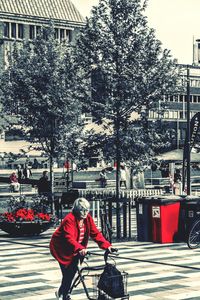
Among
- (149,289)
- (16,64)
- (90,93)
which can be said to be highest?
(16,64)

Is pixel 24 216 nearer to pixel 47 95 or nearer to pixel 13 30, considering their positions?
pixel 47 95

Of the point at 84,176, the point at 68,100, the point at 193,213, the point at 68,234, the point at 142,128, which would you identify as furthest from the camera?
the point at 84,176

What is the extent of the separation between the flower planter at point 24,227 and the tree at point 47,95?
1057 centimetres

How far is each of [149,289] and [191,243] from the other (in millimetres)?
5755

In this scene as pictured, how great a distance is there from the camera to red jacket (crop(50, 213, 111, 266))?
9383 millimetres

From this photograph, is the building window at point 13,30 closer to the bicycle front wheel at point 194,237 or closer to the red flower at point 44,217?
the red flower at point 44,217

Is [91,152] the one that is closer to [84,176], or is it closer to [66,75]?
[66,75]

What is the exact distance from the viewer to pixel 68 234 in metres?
9.41

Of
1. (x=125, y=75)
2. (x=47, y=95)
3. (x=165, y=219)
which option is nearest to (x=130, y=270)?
(x=165, y=219)

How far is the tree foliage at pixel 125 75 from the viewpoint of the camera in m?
22.7

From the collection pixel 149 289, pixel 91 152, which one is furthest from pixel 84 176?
pixel 149 289

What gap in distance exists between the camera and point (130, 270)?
47.1 feet

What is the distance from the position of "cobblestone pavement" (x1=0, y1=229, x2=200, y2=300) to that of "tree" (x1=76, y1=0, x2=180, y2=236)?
14.9 feet

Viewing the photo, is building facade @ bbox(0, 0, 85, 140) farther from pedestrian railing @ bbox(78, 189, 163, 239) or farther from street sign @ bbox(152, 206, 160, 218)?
street sign @ bbox(152, 206, 160, 218)
